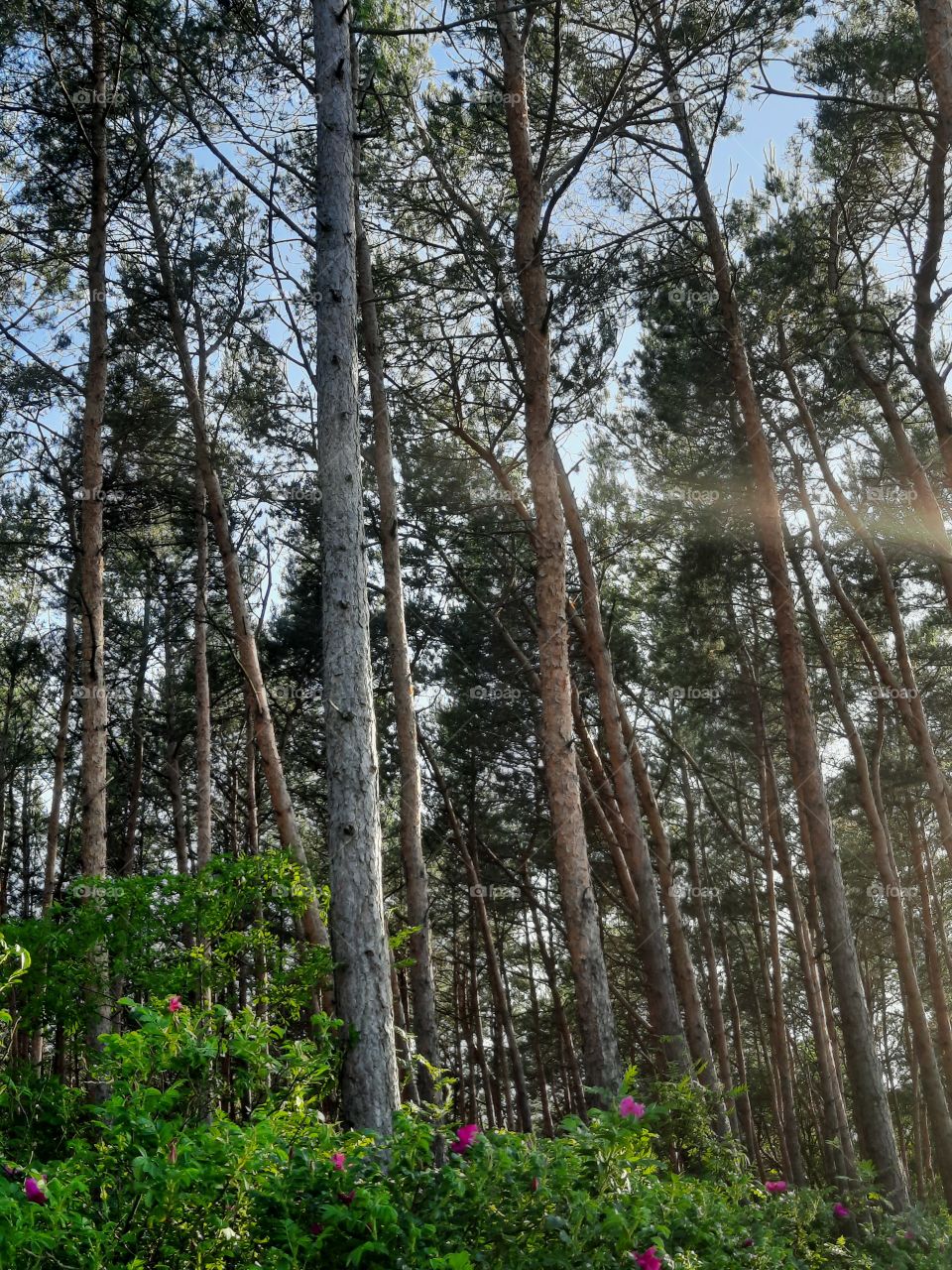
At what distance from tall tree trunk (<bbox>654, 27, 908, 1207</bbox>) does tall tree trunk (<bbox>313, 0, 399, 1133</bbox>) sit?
294cm

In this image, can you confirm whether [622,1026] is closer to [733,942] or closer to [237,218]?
[733,942]

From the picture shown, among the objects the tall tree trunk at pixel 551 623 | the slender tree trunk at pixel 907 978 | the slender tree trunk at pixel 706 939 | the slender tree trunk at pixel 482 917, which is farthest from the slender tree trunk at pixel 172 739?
the slender tree trunk at pixel 907 978

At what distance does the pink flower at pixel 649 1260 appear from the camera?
3102mm

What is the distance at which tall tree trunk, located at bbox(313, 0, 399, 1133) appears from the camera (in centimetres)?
493

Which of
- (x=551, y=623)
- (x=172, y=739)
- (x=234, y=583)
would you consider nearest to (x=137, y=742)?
(x=172, y=739)

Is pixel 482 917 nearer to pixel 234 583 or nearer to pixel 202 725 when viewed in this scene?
pixel 202 725

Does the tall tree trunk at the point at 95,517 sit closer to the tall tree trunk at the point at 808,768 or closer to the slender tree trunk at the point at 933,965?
the tall tree trunk at the point at 808,768

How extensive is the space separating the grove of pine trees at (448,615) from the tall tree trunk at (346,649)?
0.08 feet

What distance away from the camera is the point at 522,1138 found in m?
3.91

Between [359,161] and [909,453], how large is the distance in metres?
6.43

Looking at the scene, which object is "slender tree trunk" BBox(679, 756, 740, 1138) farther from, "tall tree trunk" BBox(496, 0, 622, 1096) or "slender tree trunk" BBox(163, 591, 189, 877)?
"tall tree trunk" BBox(496, 0, 622, 1096)

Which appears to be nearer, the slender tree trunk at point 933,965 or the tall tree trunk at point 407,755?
the tall tree trunk at point 407,755

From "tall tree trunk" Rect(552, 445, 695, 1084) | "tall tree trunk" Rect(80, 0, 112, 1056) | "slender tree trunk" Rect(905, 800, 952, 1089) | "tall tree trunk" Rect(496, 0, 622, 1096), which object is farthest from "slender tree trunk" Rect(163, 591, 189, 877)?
"slender tree trunk" Rect(905, 800, 952, 1089)

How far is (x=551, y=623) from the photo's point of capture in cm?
788
